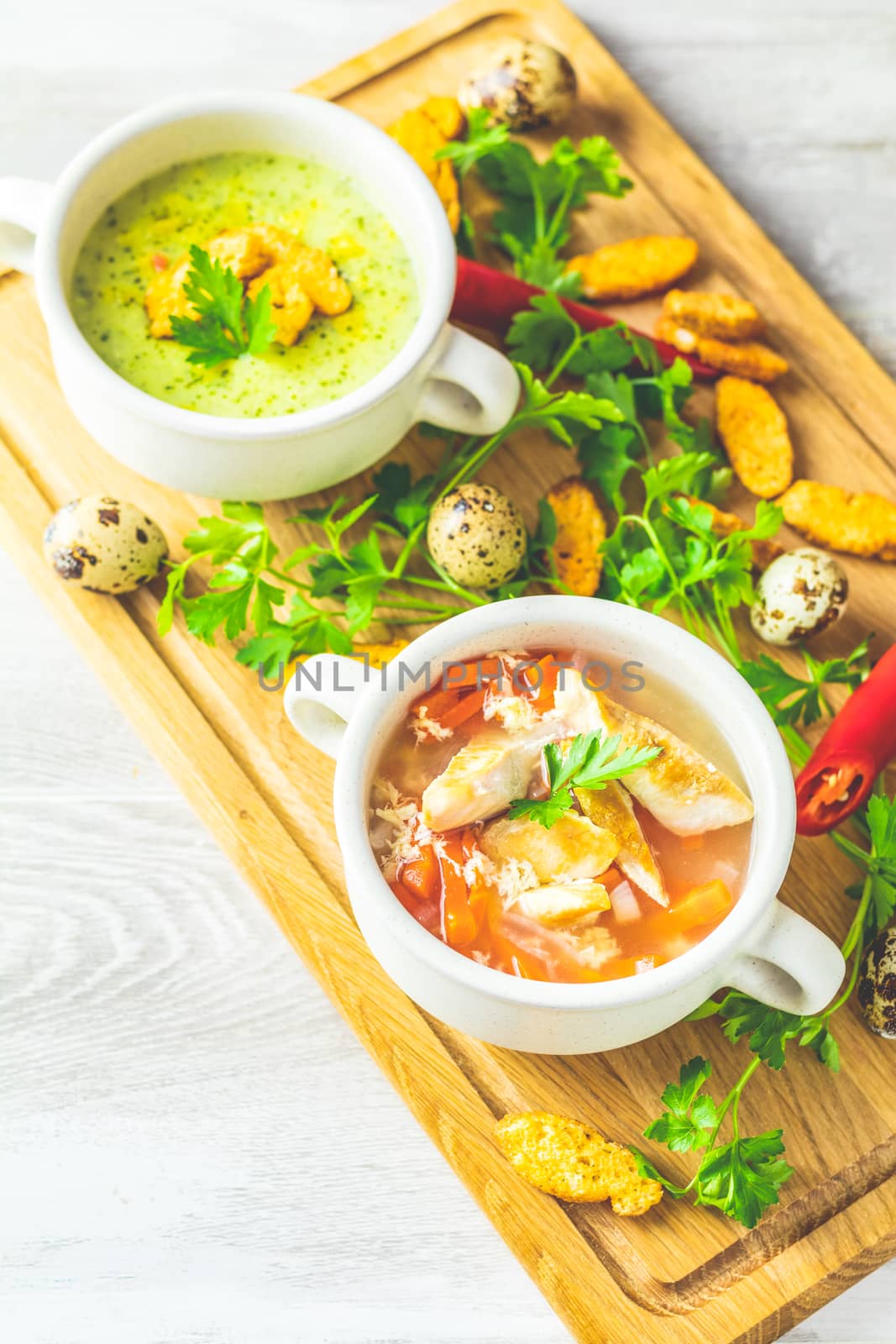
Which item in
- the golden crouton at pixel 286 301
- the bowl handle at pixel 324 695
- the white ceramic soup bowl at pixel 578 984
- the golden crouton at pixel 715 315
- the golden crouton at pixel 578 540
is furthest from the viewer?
the golden crouton at pixel 715 315

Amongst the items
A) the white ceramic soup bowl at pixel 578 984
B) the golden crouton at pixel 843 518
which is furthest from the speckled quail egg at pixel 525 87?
the white ceramic soup bowl at pixel 578 984

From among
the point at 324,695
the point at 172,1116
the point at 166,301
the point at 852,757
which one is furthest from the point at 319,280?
the point at 172,1116

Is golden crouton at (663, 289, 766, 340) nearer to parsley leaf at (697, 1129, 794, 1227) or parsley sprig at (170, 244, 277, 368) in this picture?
parsley sprig at (170, 244, 277, 368)

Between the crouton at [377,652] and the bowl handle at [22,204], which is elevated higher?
the bowl handle at [22,204]

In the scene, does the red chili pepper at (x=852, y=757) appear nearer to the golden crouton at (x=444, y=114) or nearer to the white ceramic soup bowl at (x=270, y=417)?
the white ceramic soup bowl at (x=270, y=417)

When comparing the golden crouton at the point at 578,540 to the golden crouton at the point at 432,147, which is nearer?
the golden crouton at the point at 578,540

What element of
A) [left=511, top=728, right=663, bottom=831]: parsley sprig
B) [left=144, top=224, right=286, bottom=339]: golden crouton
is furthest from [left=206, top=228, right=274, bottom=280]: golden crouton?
[left=511, top=728, right=663, bottom=831]: parsley sprig

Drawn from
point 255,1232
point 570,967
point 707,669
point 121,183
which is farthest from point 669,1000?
point 121,183
